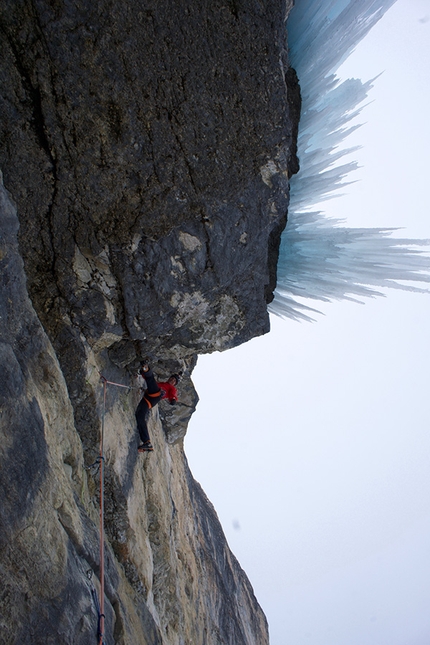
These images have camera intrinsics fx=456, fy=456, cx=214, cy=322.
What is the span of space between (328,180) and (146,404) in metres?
4.41

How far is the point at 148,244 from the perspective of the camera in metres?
5.47

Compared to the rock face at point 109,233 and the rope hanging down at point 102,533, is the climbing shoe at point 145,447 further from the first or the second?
the rope hanging down at point 102,533

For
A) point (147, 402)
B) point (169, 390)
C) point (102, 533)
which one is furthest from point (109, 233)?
point (102, 533)

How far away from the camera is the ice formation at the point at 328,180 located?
5973 millimetres

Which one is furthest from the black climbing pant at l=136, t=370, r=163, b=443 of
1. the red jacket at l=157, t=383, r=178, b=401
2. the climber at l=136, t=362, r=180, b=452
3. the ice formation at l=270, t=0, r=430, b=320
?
the ice formation at l=270, t=0, r=430, b=320

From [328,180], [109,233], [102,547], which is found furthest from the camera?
[328,180]

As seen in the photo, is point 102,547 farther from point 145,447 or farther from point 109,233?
point 109,233

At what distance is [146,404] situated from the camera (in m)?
7.13

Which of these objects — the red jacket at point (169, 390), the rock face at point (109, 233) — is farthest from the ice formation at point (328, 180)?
the red jacket at point (169, 390)

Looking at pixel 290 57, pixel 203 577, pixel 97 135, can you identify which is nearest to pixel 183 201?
pixel 97 135

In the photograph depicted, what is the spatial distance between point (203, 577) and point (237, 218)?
8.61m

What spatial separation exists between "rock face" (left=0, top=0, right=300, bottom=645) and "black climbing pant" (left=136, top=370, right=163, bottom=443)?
0.57 meters

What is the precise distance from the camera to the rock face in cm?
427

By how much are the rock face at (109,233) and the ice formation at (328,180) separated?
0.53 meters
